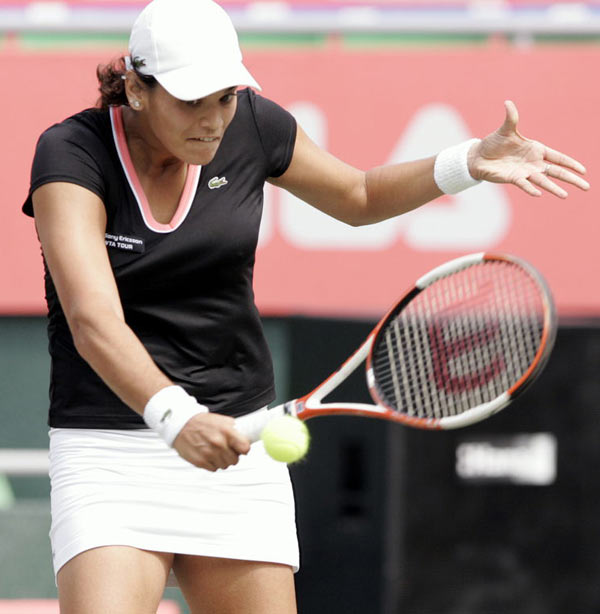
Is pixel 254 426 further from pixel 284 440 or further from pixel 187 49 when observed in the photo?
pixel 187 49

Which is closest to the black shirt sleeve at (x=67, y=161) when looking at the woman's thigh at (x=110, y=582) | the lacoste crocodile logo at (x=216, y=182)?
the lacoste crocodile logo at (x=216, y=182)

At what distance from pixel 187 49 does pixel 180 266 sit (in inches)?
17.1

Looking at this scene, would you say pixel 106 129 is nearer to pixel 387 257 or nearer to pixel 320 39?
pixel 387 257

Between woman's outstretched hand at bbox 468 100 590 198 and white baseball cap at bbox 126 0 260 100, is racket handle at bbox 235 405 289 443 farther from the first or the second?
woman's outstretched hand at bbox 468 100 590 198

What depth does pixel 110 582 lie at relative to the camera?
8.34 ft

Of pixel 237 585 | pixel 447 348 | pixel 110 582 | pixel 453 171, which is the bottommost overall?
pixel 237 585

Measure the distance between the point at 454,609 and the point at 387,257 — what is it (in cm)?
213

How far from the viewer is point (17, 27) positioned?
6391 mm

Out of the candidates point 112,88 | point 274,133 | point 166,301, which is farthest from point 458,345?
point 112,88

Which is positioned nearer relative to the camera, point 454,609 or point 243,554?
point 243,554

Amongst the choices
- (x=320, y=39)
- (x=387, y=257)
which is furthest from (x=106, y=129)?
(x=320, y=39)

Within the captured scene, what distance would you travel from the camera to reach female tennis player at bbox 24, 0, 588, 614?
251cm

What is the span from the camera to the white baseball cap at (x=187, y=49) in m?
2.51

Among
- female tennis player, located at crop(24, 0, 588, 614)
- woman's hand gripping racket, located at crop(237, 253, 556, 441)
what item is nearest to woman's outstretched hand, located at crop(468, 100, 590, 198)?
female tennis player, located at crop(24, 0, 588, 614)
